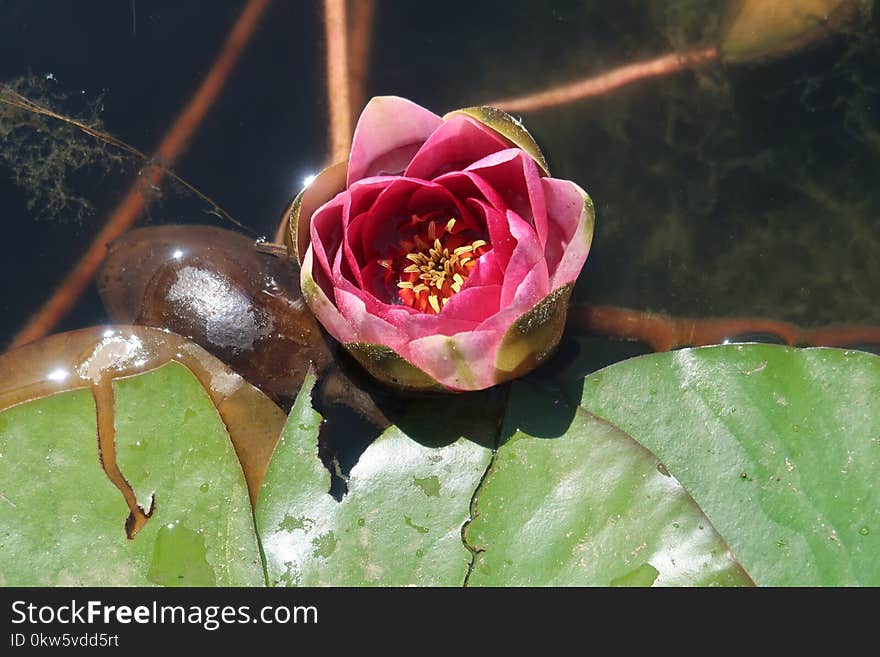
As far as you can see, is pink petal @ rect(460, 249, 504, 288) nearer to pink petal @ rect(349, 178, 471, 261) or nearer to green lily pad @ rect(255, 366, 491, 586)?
pink petal @ rect(349, 178, 471, 261)

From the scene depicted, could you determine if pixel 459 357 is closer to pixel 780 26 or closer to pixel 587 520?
pixel 587 520

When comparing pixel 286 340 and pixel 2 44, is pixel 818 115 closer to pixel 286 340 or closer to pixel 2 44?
pixel 286 340

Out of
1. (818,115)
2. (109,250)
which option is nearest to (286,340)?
(109,250)

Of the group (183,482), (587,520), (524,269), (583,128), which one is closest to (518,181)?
(524,269)
